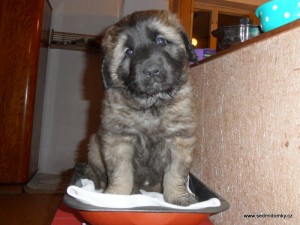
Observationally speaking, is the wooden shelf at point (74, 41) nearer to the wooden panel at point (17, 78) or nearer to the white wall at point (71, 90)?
the white wall at point (71, 90)

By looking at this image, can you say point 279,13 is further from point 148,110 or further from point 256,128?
point 148,110

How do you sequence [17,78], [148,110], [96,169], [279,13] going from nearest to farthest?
1. [279,13]
2. [148,110]
3. [96,169]
4. [17,78]

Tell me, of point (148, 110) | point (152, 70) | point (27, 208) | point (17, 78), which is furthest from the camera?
point (17, 78)

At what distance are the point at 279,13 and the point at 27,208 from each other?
269 centimetres

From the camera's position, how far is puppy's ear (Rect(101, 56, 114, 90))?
138 cm

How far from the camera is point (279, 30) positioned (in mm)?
952

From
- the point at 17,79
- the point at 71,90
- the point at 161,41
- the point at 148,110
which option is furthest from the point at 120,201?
the point at 71,90

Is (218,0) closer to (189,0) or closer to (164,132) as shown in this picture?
(189,0)

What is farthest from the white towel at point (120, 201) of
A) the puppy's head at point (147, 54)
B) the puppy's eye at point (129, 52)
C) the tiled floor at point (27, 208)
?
the tiled floor at point (27, 208)

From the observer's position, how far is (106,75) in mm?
1381

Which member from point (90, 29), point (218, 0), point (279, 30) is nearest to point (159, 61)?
point (279, 30)

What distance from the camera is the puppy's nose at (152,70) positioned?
1184 mm

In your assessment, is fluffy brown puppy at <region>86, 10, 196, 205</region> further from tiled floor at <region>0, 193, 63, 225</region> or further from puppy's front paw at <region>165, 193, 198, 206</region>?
tiled floor at <region>0, 193, 63, 225</region>

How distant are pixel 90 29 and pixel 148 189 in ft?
9.76
